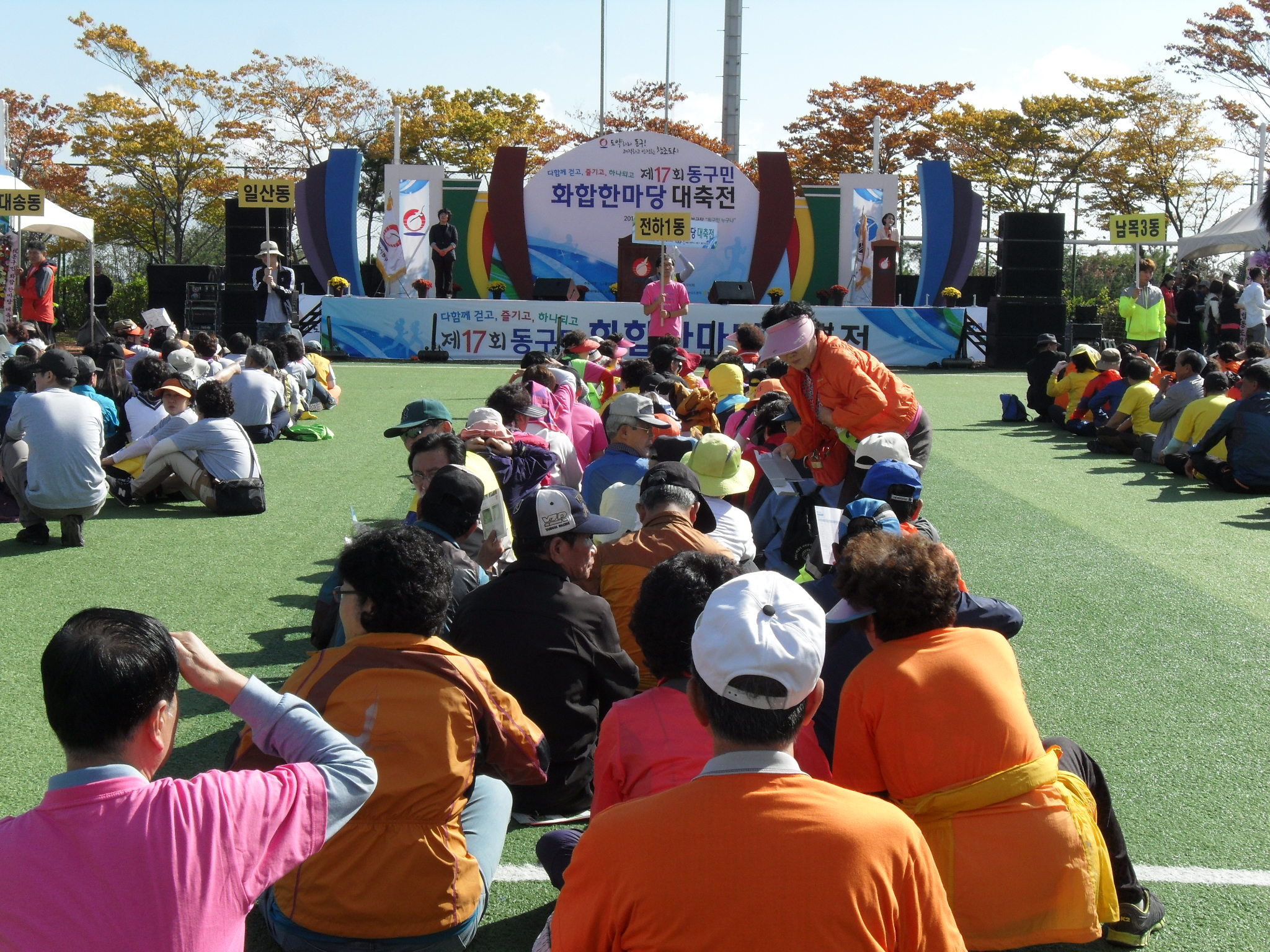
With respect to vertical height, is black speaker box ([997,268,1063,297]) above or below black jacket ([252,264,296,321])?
above

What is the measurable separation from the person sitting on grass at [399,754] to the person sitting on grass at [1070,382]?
10560 millimetres

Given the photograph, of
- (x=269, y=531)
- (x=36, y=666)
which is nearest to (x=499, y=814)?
(x=36, y=666)

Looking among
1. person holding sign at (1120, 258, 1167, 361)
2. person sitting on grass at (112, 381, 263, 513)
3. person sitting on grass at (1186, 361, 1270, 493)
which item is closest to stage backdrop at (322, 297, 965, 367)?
person holding sign at (1120, 258, 1167, 361)

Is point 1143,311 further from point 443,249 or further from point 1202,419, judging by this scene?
point 443,249

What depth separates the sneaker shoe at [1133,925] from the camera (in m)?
2.79

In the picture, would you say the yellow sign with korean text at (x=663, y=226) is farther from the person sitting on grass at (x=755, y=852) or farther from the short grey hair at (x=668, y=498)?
the person sitting on grass at (x=755, y=852)

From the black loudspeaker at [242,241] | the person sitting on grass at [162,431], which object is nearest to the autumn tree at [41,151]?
the black loudspeaker at [242,241]

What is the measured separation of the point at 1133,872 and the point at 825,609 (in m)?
1.07

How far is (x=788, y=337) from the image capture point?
218 inches

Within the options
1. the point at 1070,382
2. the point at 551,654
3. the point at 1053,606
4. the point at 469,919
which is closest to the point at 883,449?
the point at 1053,606

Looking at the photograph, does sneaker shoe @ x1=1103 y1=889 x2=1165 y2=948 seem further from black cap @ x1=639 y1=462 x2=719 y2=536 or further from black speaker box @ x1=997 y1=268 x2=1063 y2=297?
black speaker box @ x1=997 y1=268 x2=1063 y2=297

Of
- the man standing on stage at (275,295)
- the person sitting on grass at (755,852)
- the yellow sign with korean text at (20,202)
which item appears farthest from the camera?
the man standing on stage at (275,295)

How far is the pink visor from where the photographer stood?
552 centimetres

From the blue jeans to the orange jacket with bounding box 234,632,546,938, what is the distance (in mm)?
17
